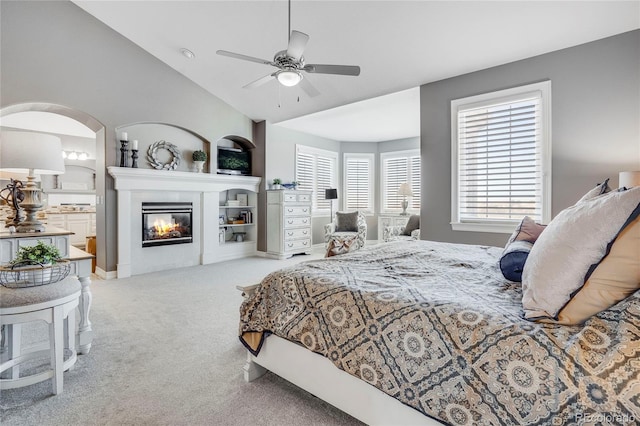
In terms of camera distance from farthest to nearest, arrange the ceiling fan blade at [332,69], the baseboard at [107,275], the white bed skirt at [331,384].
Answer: the baseboard at [107,275], the ceiling fan blade at [332,69], the white bed skirt at [331,384]

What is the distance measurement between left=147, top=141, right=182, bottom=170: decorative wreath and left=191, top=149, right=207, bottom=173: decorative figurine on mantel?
247 mm

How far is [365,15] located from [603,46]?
2.33 metres

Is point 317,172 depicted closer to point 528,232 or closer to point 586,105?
point 586,105

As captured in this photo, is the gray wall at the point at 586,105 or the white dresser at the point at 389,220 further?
the white dresser at the point at 389,220

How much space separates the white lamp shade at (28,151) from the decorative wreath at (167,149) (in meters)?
2.23

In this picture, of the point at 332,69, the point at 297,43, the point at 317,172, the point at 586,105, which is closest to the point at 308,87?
the point at 332,69

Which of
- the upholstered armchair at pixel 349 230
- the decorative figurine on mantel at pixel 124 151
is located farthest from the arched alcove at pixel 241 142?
the upholstered armchair at pixel 349 230

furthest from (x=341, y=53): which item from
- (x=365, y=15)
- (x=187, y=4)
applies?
(x=187, y=4)

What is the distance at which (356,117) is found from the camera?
563 centimetres

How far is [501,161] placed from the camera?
11.6 feet

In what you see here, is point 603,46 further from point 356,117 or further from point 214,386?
point 214,386

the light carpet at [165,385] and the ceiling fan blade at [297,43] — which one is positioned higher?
the ceiling fan blade at [297,43]

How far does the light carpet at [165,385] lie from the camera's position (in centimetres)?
154

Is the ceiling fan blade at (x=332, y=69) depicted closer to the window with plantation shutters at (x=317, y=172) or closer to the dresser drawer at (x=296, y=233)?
the dresser drawer at (x=296, y=233)
